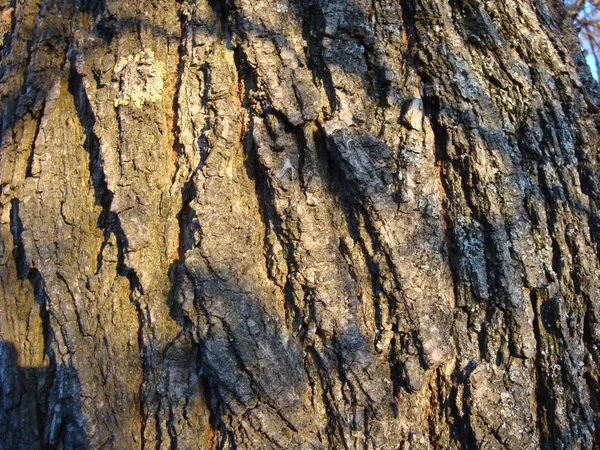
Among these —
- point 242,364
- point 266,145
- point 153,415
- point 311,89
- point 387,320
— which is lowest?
point 153,415

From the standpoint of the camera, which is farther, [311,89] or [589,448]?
[311,89]

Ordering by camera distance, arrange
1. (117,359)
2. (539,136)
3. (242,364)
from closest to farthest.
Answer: (242,364) < (117,359) < (539,136)

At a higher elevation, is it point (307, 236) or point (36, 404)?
point (307, 236)

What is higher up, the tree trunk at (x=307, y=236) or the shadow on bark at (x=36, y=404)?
the tree trunk at (x=307, y=236)

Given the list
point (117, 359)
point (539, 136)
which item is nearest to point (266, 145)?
point (117, 359)

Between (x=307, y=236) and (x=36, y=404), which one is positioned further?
(x=36, y=404)

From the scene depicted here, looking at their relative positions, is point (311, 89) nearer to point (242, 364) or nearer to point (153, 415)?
point (242, 364)

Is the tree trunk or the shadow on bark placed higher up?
the tree trunk

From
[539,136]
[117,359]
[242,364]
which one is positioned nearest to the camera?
[242,364]
